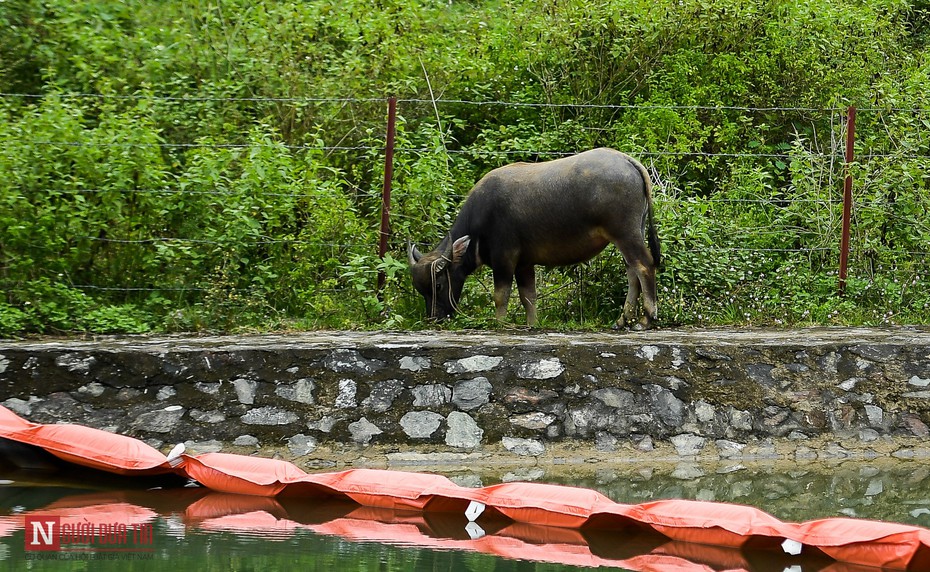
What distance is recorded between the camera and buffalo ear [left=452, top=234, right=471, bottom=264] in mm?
8352

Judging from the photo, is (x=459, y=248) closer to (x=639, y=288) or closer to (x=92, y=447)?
(x=639, y=288)

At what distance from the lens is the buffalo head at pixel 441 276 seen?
8.39 m

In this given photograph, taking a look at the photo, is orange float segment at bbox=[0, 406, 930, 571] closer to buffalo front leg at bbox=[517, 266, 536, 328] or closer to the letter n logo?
the letter n logo

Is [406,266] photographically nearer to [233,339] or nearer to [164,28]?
[233,339]

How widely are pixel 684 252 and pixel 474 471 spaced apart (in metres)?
3.58

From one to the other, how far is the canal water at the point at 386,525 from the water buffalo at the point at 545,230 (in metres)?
2.14

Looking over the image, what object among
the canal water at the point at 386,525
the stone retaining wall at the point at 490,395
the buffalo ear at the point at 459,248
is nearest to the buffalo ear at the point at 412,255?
the buffalo ear at the point at 459,248

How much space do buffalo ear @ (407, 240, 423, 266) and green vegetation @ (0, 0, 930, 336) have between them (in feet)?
0.78

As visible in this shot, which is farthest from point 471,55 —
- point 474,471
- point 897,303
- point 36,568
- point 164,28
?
point 36,568

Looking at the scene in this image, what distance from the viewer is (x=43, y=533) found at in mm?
4562

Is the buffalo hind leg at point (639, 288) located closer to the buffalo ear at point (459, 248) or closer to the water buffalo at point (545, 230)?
the water buffalo at point (545, 230)

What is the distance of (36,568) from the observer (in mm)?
3992

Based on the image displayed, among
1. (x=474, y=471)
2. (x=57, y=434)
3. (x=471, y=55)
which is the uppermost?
(x=471, y=55)

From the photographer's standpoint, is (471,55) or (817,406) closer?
(817,406)
